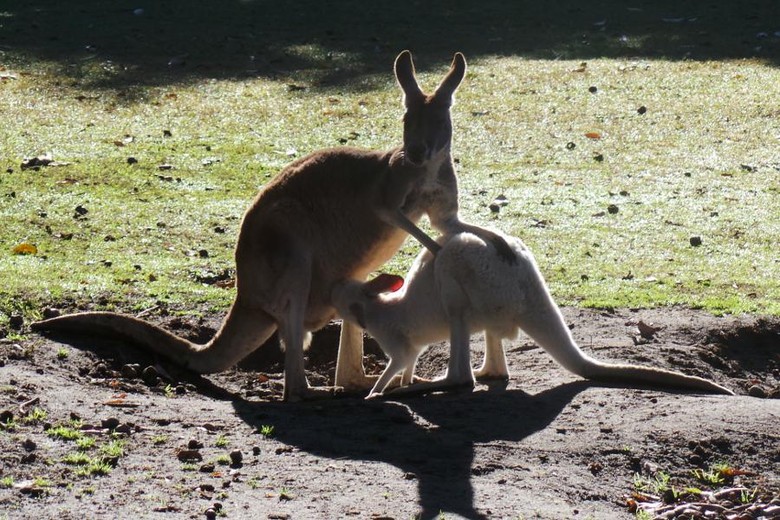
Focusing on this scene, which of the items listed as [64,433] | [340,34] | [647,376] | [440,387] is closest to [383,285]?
[440,387]

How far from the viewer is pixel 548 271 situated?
8.00 metres

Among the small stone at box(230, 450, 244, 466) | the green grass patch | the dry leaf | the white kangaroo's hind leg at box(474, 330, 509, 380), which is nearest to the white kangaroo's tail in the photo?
the white kangaroo's hind leg at box(474, 330, 509, 380)

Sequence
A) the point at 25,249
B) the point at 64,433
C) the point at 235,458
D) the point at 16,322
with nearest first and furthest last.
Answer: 1. the point at 235,458
2. the point at 64,433
3. the point at 16,322
4. the point at 25,249

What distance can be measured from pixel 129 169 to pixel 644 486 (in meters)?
6.39

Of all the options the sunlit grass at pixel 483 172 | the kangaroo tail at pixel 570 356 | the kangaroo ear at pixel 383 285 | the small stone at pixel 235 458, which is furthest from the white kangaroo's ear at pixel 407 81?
the small stone at pixel 235 458

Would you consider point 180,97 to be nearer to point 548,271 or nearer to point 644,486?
point 548,271

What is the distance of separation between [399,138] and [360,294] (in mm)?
5139

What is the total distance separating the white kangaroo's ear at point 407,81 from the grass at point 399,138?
179cm

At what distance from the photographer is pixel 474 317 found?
591 centimetres

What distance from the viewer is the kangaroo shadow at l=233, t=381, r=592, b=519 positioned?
15.8 ft

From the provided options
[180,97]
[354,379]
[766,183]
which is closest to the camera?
[354,379]

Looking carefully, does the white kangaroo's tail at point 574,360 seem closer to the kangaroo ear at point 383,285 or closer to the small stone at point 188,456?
the kangaroo ear at point 383,285

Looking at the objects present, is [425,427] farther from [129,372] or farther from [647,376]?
[129,372]

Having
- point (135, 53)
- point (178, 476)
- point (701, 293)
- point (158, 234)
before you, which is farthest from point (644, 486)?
point (135, 53)
